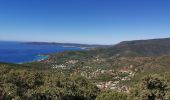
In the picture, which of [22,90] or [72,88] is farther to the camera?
[72,88]

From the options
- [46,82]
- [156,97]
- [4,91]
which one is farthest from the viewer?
[46,82]

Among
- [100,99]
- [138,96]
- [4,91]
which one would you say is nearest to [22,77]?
[4,91]

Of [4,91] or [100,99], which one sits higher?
[4,91]

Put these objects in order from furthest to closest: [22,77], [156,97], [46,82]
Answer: [46,82]
[22,77]
[156,97]

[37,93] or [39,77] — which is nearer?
[37,93]

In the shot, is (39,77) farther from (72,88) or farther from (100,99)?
(100,99)

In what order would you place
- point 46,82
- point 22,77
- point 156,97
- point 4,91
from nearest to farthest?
point 4,91, point 156,97, point 22,77, point 46,82

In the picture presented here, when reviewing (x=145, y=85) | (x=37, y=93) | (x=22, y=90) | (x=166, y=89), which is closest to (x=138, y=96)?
(x=145, y=85)

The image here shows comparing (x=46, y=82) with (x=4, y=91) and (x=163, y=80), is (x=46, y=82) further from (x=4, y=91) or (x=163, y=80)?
(x=163, y=80)

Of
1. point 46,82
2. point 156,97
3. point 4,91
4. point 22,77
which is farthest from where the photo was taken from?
point 46,82
